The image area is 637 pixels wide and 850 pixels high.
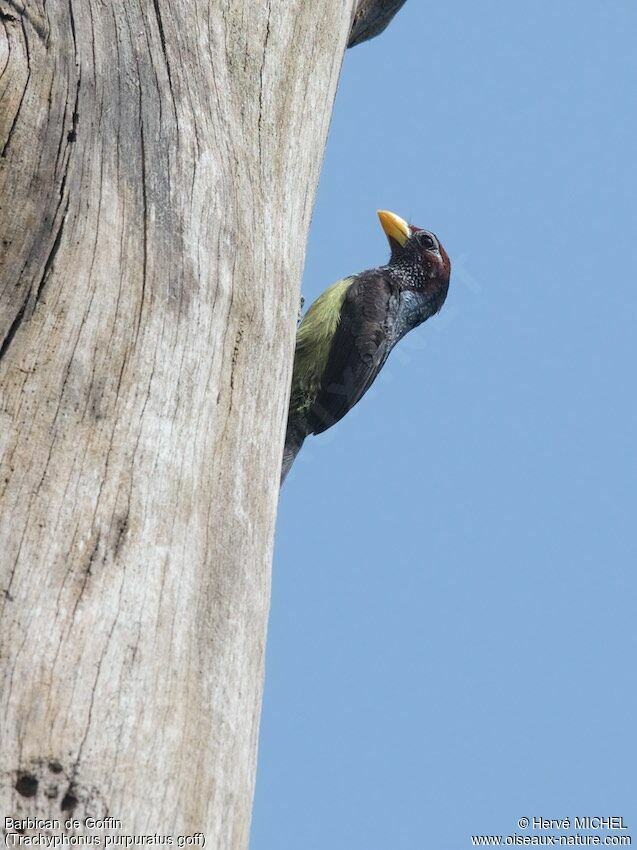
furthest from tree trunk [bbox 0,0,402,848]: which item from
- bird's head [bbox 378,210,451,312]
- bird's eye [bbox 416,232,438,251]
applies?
bird's eye [bbox 416,232,438,251]

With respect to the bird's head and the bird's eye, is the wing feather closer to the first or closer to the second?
the bird's head

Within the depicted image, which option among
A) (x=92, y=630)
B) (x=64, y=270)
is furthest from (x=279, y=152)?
(x=92, y=630)

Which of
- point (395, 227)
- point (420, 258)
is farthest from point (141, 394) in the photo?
point (395, 227)

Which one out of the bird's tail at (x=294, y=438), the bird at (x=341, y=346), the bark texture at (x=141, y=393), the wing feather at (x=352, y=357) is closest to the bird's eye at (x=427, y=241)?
the bird at (x=341, y=346)

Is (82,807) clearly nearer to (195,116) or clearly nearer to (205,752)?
(205,752)

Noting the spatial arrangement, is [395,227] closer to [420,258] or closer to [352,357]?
[420,258]

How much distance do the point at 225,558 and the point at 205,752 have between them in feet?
1.28

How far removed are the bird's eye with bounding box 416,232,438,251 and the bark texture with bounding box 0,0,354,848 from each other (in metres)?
3.21

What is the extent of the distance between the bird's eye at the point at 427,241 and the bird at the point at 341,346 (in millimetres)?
562

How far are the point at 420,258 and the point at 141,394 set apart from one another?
4099 millimetres

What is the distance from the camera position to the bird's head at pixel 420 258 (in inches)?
239

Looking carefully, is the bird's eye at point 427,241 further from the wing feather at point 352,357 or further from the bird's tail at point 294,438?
the bird's tail at point 294,438

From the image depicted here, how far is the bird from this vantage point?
4.96 m

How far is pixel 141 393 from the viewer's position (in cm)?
230
